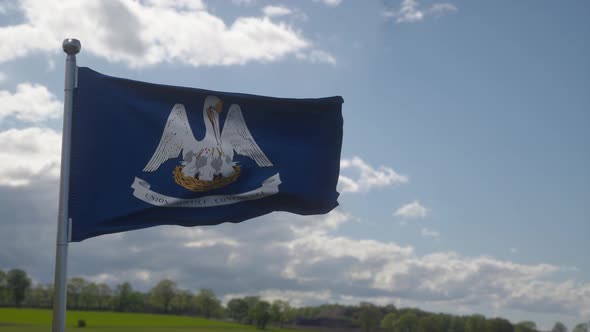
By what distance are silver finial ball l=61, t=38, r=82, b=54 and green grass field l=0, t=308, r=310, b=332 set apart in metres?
123

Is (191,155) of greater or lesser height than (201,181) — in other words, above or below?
above

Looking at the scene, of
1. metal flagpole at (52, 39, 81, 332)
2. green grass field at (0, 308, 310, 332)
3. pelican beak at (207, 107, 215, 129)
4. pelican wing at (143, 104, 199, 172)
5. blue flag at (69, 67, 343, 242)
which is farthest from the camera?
green grass field at (0, 308, 310, 332)

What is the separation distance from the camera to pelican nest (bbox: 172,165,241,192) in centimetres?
1150

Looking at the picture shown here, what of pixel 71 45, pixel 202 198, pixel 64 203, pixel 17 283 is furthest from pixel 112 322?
pixel 71 45

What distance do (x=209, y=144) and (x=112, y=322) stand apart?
159 m

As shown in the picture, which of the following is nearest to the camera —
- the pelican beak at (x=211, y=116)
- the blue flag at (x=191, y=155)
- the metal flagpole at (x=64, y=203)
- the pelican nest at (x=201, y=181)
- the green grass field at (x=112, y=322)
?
the metal flagpole at (x=64, y=203)

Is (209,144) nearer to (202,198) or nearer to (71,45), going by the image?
(202,198)

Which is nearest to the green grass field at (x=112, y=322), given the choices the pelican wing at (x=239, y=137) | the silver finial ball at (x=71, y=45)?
the pelican wing at (x=239, y=137)

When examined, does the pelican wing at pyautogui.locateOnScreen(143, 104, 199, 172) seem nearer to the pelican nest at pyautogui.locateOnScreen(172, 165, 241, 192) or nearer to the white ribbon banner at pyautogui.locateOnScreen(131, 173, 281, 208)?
the pelican nest at pyautogui.locateOnScreen(172, 165, 241, 192)

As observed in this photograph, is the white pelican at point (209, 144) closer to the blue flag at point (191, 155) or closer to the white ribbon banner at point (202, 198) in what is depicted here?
the blue flag at point (191, 155)

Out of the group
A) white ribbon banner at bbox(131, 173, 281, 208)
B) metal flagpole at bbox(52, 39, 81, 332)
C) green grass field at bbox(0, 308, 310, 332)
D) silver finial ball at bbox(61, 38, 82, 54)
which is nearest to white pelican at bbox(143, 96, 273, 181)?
white ribbon banner at bbox(131, 173, 281, 208)

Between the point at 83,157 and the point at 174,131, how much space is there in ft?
5.27

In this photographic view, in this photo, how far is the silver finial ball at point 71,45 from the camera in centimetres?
1042

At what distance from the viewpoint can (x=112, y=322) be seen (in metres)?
161
